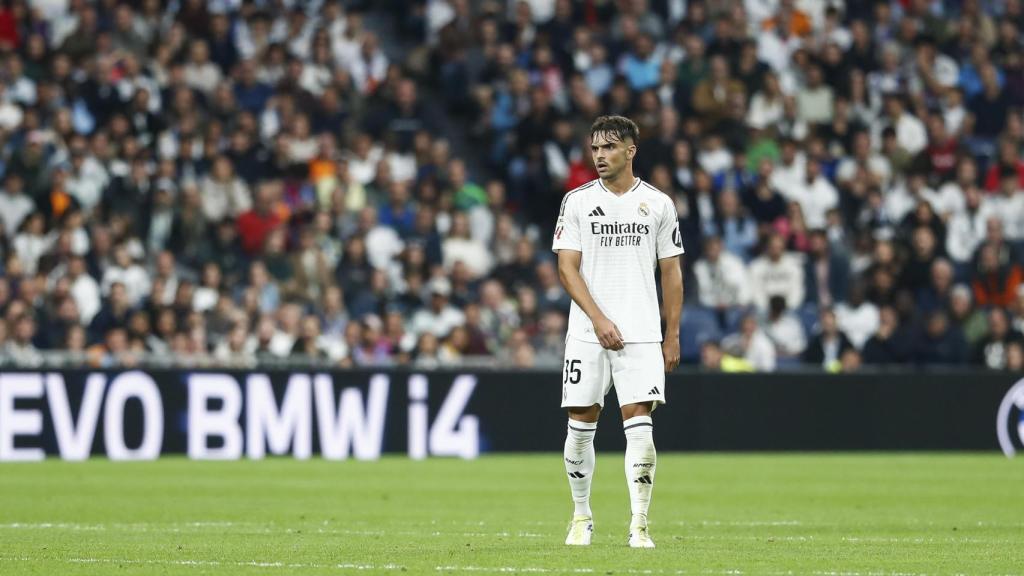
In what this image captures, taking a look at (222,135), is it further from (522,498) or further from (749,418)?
(522,498)

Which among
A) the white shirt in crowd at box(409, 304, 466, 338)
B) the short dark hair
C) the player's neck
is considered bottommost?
the white shirt in crowd at box(409, 304, 466, 338)

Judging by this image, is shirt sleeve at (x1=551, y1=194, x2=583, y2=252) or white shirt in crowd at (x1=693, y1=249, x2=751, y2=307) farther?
white shirt in crowd at (x1=693, y1=249, x2=751, y2=307)

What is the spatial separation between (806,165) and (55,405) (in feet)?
36.5

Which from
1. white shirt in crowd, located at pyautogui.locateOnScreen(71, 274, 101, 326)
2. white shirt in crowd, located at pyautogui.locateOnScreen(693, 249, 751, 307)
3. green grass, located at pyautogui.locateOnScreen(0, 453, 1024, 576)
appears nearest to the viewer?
green grass, located at pyautogui.locateOnScreen(0, 453, 1024, 576)

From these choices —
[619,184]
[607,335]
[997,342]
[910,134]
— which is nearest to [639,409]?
[607,335]

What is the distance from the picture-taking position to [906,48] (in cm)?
2856

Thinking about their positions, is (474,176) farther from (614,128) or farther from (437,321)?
(614,128)

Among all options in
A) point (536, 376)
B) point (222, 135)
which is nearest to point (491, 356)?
point (536, 376)

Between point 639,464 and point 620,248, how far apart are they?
1181 mm

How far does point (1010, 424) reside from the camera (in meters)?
22.9

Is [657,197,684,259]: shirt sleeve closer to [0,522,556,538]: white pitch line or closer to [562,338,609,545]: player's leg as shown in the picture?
[562,338,609,545]: player's leg

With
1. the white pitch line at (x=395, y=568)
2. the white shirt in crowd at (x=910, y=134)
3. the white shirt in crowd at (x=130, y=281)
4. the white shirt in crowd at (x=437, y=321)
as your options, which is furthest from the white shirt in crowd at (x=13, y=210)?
the white pitch line at (x=395, y=568)

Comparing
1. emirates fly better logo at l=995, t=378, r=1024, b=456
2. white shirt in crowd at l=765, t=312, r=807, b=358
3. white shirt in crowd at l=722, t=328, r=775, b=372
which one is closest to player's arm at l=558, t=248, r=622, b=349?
white shirt in crowd at l=722, t=328, r=775, b=372

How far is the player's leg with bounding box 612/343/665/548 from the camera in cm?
998
